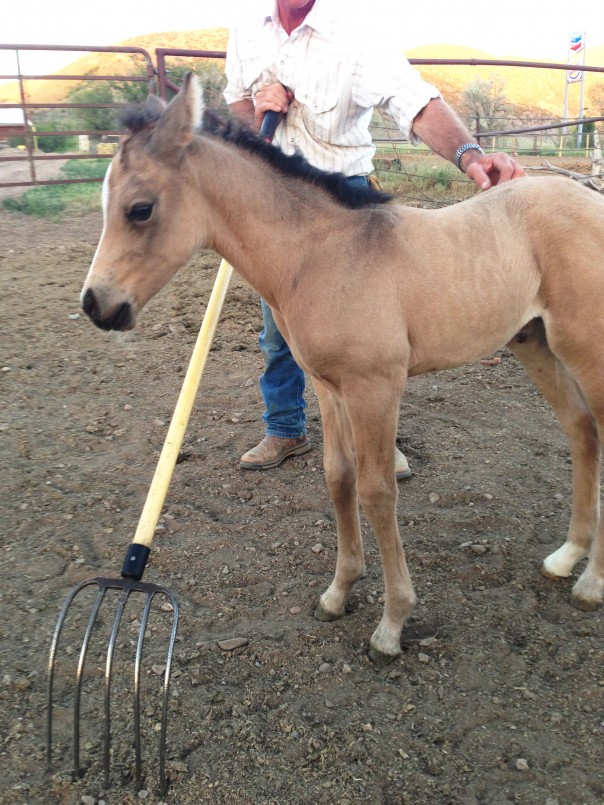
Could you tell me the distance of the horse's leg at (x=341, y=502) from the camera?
2867mm

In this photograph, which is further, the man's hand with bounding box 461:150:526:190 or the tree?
the tree

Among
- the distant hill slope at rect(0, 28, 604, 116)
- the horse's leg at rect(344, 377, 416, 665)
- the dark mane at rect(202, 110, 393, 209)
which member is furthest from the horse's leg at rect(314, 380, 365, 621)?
the distant hill slope at rect(0, 28, 604, 116)

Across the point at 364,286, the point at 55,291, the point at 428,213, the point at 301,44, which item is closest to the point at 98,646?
the point at 364,286

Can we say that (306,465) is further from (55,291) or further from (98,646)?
(55,291)

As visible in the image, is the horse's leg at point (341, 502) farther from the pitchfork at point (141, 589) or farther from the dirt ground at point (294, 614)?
the pitchfork at point (141, 589)

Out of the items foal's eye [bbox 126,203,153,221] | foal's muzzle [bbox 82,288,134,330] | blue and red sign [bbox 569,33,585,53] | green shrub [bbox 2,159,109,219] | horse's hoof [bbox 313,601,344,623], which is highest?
blue and red sign [bbox 569,33,585,53]

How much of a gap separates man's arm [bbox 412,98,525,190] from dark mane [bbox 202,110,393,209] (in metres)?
0.65

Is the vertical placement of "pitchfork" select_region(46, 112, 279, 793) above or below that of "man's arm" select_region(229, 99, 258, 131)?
below

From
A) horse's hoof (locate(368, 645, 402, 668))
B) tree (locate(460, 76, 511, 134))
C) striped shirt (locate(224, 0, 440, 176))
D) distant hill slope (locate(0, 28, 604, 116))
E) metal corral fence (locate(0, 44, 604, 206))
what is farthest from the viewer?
distant hill slope (locate(0, 28, 604, 116))

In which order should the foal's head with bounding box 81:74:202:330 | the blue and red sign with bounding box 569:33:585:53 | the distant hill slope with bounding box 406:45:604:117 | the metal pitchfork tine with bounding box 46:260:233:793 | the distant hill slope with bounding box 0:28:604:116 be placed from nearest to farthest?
the metal pitchfork tine with bounding box 46:260:233:793 → the foal's head with bounding box 81:74:202:330 → the blue and red sign with bounding box 569:33:585:53 → the distant hill slope with bounding box 0:28:604:116 → the distant hill slope with bounding box 406:45:604:117

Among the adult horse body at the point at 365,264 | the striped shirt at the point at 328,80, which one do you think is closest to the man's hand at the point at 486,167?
the adult horse body at the point at 365,264

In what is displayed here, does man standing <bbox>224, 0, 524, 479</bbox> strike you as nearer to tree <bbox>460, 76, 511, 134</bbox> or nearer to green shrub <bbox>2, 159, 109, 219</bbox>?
green shrub <bbox>2, 159, 109, 219</bbox>

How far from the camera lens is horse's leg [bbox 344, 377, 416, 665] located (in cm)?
239

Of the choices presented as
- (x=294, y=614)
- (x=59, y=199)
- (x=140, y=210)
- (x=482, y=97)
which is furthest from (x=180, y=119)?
(x=482, y=97)
